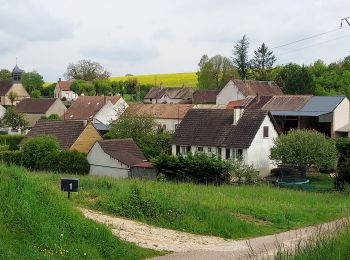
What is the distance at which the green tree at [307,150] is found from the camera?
41562 millimetres

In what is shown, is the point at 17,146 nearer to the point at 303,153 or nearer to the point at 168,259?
the point at 303,153

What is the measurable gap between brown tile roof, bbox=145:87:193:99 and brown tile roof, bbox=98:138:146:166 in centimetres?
5314

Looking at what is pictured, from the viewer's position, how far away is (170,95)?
326 ft

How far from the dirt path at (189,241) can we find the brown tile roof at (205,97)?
66.5 m

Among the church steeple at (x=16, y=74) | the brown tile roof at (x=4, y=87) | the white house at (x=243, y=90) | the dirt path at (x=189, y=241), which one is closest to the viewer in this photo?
the dirt path at (x=189, y=241)

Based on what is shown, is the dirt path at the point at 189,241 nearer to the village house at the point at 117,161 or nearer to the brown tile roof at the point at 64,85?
the village house at the point at 117,161

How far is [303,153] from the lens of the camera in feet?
137

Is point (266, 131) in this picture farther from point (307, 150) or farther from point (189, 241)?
point (189, 241)

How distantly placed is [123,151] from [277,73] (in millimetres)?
59961

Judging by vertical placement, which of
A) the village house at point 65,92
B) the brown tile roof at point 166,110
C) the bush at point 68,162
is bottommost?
the bush at point 68,162

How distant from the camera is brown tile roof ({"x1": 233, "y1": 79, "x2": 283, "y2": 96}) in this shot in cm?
7738

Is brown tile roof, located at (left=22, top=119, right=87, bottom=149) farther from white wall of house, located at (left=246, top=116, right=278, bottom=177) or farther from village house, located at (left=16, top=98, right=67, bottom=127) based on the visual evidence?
village house, located at (left=16, top=98, right=67, bottom=127)

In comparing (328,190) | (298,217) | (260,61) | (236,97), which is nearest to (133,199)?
(298,217)

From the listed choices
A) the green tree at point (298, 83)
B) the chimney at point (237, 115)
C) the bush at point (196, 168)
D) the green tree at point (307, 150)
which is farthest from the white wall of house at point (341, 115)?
the green tree at point (298, 83)
